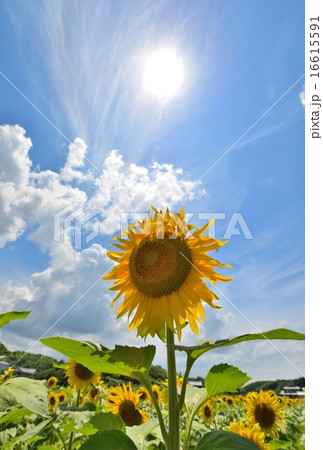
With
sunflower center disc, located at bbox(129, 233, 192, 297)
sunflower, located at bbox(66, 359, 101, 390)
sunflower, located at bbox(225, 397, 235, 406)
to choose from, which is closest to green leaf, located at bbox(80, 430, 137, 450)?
sunflower center disc, located at bbox(129, 233, 192, 297)

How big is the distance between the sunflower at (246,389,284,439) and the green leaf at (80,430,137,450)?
384 cm

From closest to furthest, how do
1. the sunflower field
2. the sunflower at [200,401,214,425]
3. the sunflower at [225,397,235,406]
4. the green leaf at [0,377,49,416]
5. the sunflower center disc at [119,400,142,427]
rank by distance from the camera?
the sunflower field
the green leaf at [0,377,49,416]
the sunflower center disc at [119,400,142,427]
the sunflower at [200,401,214,425]
the sunflower at [225,397,235,406]

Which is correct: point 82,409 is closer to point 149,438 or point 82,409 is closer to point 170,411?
point 149,438

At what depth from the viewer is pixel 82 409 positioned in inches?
102

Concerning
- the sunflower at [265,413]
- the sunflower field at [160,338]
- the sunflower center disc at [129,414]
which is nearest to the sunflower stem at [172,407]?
the sunflower field at [160,338]

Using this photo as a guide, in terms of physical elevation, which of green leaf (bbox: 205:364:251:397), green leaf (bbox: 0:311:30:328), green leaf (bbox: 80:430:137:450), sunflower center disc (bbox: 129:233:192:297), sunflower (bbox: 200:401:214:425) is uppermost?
sunflower center disc (bbox: 129:233:192:297)

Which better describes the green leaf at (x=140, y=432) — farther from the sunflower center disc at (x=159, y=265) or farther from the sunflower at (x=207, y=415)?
the sunflower at (x=207, y=415)

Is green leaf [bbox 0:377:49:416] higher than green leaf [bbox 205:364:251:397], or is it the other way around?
green leaf [bbox 205:364:251:397]

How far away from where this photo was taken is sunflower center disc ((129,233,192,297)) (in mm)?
1833

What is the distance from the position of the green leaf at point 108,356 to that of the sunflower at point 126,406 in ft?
8.03

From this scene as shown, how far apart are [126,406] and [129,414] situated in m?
0.12

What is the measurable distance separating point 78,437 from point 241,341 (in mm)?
2567

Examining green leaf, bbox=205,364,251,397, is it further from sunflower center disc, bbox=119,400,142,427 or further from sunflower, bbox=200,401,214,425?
sunflower, bbox=200,401,214,425
